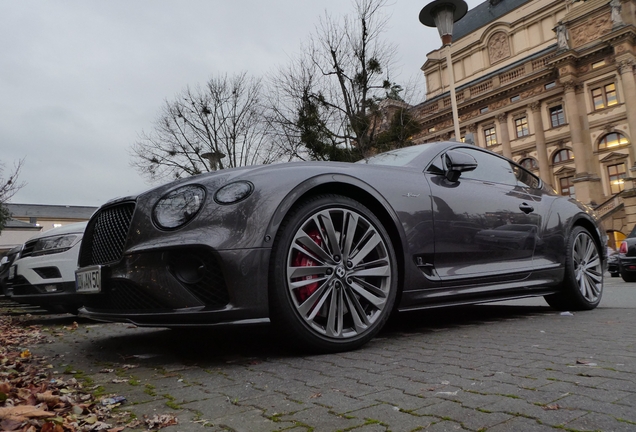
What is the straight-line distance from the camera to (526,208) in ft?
13.4

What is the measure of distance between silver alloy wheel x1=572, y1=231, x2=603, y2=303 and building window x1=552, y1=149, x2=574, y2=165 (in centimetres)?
4011

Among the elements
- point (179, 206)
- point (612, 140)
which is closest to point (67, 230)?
point (179, 206)

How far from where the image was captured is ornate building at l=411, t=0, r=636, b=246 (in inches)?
1423

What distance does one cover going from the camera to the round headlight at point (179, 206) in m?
2.48

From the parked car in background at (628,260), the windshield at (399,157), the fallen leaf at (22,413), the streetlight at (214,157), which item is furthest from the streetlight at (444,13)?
the streetlight at (214,157)

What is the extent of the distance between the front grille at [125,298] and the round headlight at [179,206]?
36cm

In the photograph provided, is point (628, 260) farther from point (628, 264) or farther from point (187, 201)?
point (187, 201)

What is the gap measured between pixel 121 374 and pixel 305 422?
4.12ft

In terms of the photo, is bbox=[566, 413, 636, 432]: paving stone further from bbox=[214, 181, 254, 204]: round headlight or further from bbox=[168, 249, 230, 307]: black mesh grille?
bbox=[214, 181, 254, 204]: round headlight

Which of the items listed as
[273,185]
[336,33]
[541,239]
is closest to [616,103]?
[336,33]

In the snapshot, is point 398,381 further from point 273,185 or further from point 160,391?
point 273,185

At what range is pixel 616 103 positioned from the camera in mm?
37094

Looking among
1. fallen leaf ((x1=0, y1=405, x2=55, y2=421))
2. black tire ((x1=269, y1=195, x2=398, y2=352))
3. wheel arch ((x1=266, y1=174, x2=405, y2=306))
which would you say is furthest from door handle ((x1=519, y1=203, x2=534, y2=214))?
fallen leaf ((x1=0, y1=405, x2=55, y2=421))

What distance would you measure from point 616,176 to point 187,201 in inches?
1678
